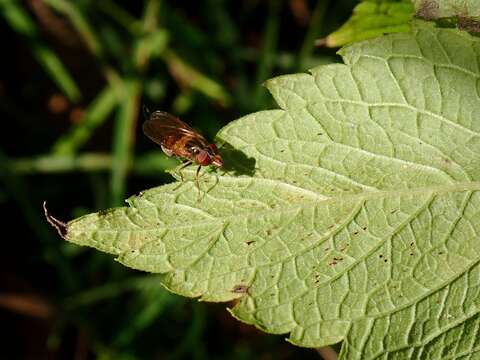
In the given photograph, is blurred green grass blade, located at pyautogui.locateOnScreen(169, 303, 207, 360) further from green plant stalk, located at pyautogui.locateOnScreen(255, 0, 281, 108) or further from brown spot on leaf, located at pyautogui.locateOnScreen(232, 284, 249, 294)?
brown spot on leaf, located at pyautogui.locateOnScreen(232, 284, 249, 294)

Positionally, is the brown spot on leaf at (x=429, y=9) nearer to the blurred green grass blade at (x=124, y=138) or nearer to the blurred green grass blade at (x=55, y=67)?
the blurred green grass blade at (x=124, y=138)

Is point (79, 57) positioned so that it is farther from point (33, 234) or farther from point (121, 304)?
point (121, 304)

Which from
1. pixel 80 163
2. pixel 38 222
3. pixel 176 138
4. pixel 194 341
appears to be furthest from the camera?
pixel 80 163

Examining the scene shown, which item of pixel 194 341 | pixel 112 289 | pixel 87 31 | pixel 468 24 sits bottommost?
pixel 194 341

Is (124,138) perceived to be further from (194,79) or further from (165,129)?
(165,129)

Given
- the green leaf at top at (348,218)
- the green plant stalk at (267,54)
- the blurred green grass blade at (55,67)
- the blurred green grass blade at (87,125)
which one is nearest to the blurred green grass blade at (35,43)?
the blurred green grass blade at (55,67)

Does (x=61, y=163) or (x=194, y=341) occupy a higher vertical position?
(x=61, y=163)

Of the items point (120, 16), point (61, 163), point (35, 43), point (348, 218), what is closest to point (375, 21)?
point (348, 218)

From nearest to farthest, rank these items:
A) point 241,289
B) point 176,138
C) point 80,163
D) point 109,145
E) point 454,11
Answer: point 241,289 → point 454,11 → point 176,138 → point 80,163 → point 109,145
